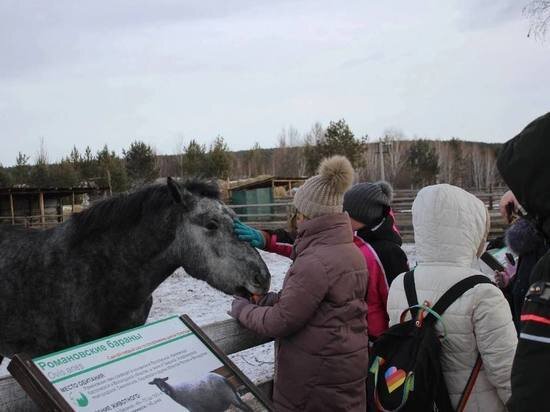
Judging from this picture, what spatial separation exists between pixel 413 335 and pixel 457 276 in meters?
0.31

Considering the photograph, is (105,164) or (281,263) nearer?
(281,263)

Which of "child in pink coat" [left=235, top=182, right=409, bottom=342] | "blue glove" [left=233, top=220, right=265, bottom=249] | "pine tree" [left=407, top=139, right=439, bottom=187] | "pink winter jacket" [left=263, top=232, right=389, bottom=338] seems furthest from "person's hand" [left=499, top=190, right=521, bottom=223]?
"pine tree" [left=407, top=139, right=439, bottom=187]

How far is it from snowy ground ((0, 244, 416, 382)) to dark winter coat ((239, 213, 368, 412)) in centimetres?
309

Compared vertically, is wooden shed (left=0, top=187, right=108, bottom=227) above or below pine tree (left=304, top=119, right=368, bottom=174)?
below

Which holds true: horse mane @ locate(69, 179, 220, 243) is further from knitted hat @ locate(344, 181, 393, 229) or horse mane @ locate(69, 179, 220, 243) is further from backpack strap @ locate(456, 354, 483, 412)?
backpack strap @ locate(456, 354, 483, 412)

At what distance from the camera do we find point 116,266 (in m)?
3.07

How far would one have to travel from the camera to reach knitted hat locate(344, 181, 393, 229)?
3.25 m

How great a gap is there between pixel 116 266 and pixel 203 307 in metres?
5.57

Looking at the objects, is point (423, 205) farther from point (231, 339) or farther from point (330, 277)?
point (231, 339)

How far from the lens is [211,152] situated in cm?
4228

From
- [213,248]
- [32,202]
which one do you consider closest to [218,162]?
[32,202]

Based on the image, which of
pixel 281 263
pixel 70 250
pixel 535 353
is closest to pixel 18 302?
pixel 70 250

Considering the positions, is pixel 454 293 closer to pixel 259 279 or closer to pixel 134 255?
pixel 259 279

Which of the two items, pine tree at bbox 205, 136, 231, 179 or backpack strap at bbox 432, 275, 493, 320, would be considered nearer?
backpack strap at bbox 432, 275, 493, 320
